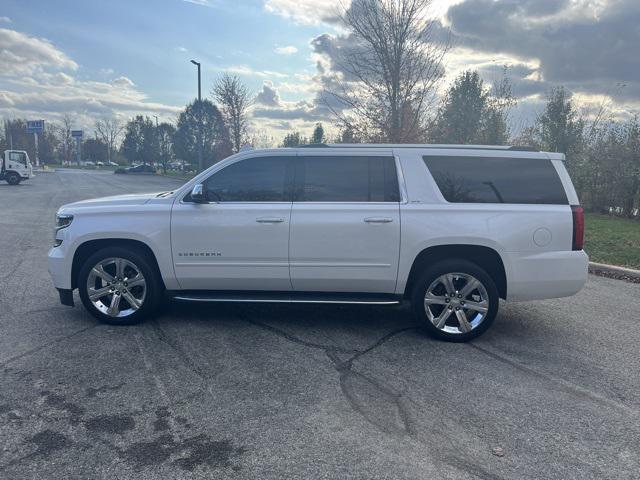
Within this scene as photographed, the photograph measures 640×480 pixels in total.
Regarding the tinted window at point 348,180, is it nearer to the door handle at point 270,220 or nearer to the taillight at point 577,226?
the door handle at point 270,220

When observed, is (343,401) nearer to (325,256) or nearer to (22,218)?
(325,256)

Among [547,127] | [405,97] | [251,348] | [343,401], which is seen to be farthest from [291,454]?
[547,127]

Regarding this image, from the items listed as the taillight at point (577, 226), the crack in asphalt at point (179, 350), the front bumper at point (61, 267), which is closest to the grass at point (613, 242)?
the taillight at point (577, 226)

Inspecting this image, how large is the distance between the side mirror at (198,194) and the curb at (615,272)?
6.80m

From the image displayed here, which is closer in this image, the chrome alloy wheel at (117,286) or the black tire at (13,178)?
the chrome alloy wheel at (117,286)

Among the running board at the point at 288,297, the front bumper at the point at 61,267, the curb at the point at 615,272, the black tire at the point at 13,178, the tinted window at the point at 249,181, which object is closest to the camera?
the running board at the point at 288,297

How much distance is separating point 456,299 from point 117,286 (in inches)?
137

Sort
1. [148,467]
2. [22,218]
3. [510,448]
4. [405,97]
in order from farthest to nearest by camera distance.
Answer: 1. [22,218]
2. [405,97]
3. [510,448]
4. [148,467]

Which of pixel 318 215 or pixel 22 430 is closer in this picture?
pixel 22 430

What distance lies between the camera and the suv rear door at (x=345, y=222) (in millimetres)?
4578

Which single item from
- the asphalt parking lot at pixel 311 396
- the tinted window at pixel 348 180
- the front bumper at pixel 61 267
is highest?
the tinted window at pixel 348 180

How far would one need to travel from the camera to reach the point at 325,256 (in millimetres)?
4648

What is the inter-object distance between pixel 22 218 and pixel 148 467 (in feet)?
46.1

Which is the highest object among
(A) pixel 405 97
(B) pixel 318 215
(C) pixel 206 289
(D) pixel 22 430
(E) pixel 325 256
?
(A) pixel 405 97
